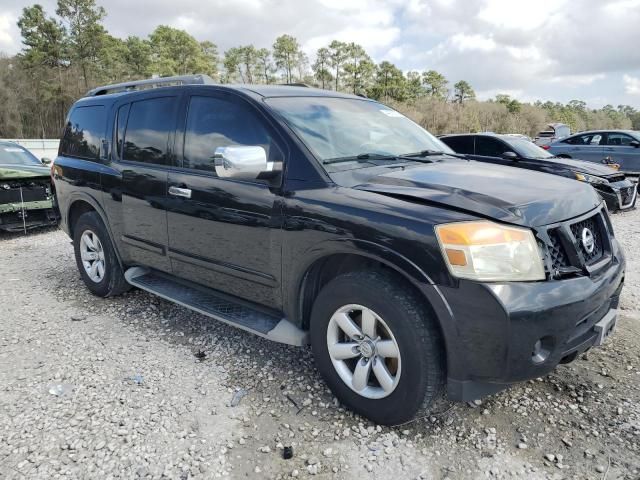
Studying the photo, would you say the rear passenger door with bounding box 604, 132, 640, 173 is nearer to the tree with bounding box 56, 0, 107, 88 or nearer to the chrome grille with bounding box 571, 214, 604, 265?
the chrome grille with bounding box 571, 214, 604, 265

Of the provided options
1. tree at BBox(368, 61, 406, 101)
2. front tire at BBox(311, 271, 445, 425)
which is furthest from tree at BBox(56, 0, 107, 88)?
front tire at BBox(311, 271, 445, 425)

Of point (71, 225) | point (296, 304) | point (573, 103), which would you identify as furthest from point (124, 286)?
point (573, 103)

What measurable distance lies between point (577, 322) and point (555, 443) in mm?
684

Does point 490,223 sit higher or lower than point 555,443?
higher

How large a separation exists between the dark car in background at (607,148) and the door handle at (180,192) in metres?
A: 12.1

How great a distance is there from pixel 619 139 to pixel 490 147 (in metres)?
5.84

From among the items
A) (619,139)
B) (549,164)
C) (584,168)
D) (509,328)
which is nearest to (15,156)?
(509,328)

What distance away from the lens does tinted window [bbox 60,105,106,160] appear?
4.40 metres

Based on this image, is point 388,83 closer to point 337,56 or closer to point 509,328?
point 337,56

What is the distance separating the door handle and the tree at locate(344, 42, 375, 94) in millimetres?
53445

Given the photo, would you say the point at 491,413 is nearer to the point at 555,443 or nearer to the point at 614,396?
the point at 555,443

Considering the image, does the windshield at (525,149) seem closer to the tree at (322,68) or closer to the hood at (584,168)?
the hood at (584,168)

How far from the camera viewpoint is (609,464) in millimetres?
2287

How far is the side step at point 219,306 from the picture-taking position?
288 cm
